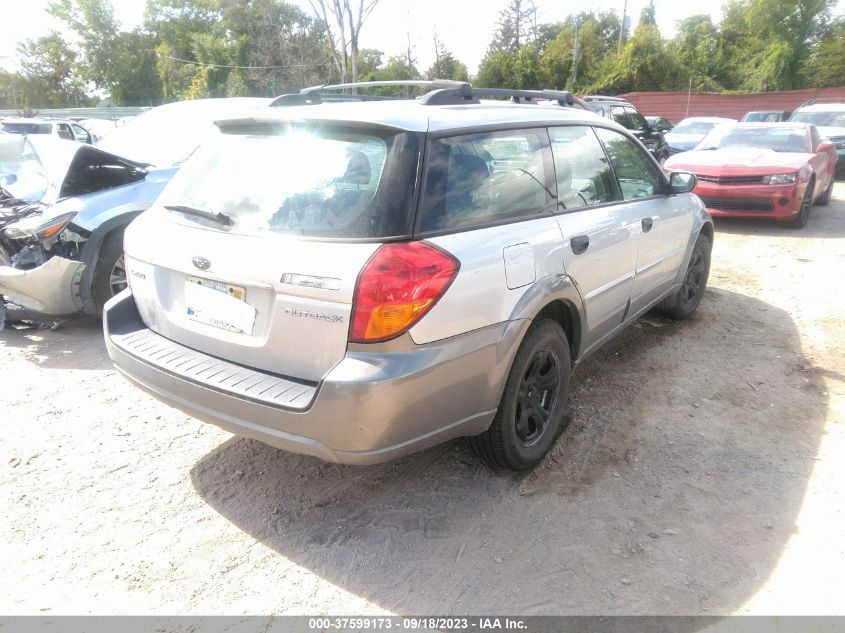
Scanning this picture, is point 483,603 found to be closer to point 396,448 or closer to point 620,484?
point 396,448

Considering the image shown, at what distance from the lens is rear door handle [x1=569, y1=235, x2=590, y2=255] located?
321cm

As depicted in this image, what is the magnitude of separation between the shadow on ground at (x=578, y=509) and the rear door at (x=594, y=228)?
662 mm

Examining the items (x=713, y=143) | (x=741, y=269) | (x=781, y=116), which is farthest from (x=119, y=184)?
(x=781, y=116)

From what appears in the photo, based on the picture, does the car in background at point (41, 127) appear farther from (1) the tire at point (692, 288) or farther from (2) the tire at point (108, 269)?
(1) the tire at point (692, 288)

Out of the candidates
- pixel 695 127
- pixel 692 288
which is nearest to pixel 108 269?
pixel 692 288

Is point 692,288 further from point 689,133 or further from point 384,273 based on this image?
point 689,133

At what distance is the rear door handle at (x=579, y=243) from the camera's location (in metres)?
3.21

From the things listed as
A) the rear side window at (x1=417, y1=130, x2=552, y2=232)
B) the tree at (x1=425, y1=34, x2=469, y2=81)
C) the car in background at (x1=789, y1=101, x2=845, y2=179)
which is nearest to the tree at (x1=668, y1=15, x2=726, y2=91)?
the tree at (x1=425, y1=34, x2=469, y2=81)

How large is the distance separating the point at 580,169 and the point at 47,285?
394 cm

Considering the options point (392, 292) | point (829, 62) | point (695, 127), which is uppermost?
point (829, 62)

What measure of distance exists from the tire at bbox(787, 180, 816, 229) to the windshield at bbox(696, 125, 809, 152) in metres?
0.85

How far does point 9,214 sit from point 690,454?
539 cm

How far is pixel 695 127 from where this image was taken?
1609 centimetres

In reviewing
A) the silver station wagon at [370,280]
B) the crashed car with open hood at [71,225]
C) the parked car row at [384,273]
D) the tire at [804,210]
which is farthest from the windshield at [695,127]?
the silver station wagon at [370,280]
